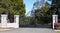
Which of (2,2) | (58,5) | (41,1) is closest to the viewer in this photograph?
(58,5)

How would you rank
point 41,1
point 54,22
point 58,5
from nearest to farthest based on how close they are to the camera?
point 54,22 < point 58,5 < point 41,1

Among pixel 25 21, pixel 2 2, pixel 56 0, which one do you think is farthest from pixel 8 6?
pixel 56 0

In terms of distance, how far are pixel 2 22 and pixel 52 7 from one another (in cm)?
1217

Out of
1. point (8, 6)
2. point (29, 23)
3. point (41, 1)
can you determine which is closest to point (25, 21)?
point (29, 23)

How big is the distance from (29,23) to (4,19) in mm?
9399

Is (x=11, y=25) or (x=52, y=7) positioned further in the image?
(x=52, y=7)

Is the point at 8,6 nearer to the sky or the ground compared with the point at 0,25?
nearer to the sky

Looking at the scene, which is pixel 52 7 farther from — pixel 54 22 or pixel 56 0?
pixel 54 22

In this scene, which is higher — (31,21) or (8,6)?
(8,6)

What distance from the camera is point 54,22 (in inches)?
1240

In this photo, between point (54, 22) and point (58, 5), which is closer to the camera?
point (54, 22)

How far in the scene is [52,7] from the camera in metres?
38.8

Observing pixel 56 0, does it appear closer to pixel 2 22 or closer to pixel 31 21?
pixel 31 21

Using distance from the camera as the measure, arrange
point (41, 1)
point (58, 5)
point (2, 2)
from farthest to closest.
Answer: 1. point (41, 1)
2. point (2, 2)
3. point (58, 5)
